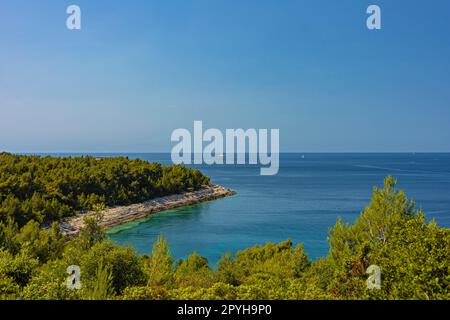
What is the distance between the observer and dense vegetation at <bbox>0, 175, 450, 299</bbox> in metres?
10.3

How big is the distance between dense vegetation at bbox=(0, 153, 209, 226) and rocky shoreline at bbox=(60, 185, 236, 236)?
1.51m

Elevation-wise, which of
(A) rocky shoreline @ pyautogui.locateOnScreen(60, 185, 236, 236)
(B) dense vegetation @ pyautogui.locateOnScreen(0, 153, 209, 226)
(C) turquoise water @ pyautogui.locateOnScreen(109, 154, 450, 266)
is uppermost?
(B) dense vegetation @ pyautogui.locateOnScreen(0, 153, 209, 226)

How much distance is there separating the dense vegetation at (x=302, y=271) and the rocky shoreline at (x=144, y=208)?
2069cm

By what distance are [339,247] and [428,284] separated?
8.65 m

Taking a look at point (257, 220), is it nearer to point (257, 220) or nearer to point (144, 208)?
point (257, 220)

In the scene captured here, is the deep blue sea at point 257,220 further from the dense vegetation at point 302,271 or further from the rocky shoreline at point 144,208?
the dense vegetation at point 302,271

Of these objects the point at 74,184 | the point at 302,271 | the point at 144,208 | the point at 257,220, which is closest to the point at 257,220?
the point at 257,220

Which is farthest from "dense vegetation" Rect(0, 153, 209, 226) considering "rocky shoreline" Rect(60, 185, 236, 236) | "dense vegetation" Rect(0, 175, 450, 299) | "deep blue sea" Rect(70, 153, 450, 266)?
"dense vegetation" Rect(0, 175, 450, 299)

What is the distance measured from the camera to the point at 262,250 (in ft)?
91.5

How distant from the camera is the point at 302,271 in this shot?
22.1 m

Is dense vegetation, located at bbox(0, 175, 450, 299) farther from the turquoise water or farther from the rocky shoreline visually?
the rocky shoreline

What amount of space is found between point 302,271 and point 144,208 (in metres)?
36.8
